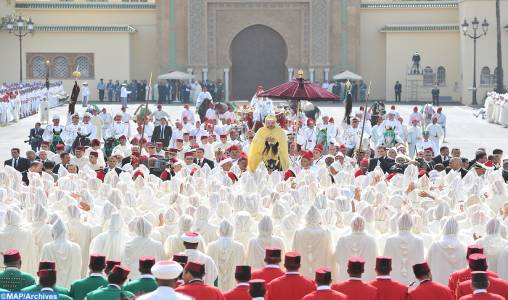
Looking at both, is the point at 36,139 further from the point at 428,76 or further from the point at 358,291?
the point at 428,76

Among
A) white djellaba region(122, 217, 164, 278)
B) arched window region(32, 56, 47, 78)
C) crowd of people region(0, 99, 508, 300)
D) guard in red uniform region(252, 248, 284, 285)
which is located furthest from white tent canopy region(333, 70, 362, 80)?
guard in red uniform region(252, 248, 284, 285)

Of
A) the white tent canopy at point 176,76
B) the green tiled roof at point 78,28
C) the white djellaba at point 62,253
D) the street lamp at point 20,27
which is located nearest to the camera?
the white djellaba at point 62,253

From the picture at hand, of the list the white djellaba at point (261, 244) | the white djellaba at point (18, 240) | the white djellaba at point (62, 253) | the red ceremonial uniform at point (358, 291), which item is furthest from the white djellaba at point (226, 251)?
the red ceremonial uniform at point (358, 291)

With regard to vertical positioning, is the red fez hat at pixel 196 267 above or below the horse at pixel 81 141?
below

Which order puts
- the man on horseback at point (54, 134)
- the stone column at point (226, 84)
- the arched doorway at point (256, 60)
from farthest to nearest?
1. the arched doorway at point (256, 60)
2. the stone column at point (226, 84)
3. the man on horseback at point (54, 134)

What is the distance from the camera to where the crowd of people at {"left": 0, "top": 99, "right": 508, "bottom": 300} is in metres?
10.8

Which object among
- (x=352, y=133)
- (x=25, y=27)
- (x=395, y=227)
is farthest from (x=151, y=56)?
(x=395, y=227)

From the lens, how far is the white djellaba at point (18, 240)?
13680mm

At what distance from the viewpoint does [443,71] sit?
57.5 metres

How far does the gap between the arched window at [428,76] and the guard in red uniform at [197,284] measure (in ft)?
158

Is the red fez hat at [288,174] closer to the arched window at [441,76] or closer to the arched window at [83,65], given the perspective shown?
the arched window at [441,76]

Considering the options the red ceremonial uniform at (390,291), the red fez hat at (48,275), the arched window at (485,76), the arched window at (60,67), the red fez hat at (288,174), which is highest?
the arched window at (60,67)

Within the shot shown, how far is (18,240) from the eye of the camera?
538 inches

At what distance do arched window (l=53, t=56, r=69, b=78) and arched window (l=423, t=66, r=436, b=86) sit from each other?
17.2m
